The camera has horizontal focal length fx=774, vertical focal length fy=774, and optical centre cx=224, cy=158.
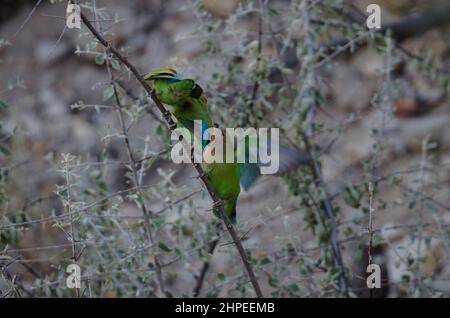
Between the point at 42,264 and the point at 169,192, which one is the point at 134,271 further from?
the point at 42,264

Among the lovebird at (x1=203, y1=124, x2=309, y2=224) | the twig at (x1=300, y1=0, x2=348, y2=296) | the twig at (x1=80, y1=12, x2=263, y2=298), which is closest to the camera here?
the twig at (x1=80, y1=12, x2=263, y2=298)

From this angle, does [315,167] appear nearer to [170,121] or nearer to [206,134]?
[206,134]

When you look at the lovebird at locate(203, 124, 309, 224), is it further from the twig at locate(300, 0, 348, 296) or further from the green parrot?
the twig at locate(300, 0, 348, 296)

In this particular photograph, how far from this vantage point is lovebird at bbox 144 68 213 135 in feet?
8.74

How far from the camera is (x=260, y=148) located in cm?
293

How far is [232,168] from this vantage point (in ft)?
9.55

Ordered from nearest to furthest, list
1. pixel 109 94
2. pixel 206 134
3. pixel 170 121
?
pixel 170 121
pixel 206 134
pixel 109 94

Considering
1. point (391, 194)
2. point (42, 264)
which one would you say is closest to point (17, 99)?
point (42, 264)

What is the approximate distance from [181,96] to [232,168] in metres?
0.37

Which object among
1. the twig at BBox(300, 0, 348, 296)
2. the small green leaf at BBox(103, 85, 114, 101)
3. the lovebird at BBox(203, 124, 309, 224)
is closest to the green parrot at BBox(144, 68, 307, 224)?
the lovebird at BBox(203, 124, 309, 224)

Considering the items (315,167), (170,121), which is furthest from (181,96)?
(315,167)

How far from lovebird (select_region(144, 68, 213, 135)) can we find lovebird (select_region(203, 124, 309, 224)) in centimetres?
9
